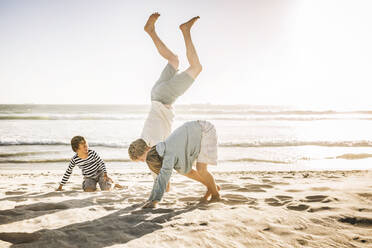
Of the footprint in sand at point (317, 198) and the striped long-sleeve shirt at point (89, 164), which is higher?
the striped long-sleeve shirt at point (89, 164)

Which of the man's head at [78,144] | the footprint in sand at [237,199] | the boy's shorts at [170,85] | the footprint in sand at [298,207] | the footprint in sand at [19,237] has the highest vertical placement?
the boy's shorts at [170,85]

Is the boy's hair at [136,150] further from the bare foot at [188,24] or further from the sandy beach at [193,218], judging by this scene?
the bare foot at [188,24]

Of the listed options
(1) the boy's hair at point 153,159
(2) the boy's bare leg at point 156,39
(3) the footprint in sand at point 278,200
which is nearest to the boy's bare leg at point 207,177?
→ (1) the boy's hair at point 153,159

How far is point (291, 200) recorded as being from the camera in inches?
134

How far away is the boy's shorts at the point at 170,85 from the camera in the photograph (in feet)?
11.6

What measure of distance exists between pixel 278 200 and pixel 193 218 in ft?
4.22

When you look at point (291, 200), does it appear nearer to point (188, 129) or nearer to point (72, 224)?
point (188, 129)

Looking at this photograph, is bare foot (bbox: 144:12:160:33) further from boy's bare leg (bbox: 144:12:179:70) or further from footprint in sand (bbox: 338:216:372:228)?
footprint in sand (bbox: 338:216:372:228)

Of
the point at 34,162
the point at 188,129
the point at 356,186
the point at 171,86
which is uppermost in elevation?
the point at 171,86

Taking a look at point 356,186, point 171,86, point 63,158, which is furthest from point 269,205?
point 63,158

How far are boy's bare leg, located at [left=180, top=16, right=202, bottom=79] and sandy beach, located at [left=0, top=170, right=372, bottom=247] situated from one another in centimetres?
163

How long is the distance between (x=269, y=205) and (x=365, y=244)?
1.20 metres

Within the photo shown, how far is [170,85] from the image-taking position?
3598 millimetres

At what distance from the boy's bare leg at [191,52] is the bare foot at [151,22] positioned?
15.8 inches
